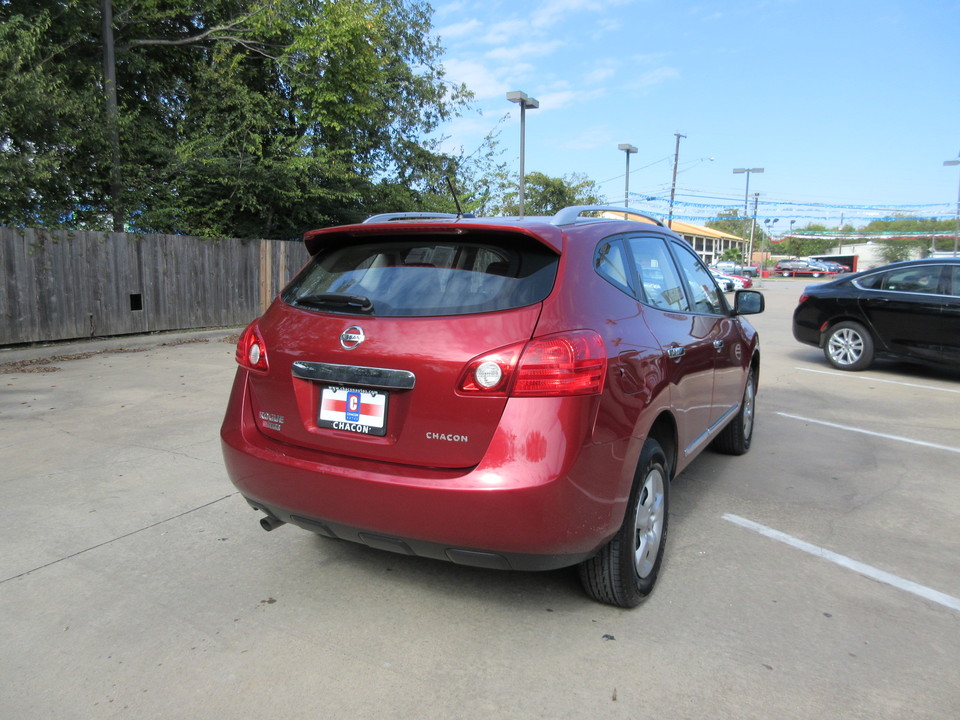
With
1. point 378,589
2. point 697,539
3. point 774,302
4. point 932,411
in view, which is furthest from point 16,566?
point 774,302

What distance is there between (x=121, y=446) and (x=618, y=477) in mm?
4251

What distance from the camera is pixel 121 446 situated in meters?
5.26

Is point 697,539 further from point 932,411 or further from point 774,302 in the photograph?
point 774,302

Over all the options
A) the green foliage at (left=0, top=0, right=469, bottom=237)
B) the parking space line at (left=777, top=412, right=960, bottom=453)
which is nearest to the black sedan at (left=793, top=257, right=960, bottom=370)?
the parking space line at (left=777, top=412, right=960, bottom=453)

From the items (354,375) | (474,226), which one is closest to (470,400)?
(354,375)

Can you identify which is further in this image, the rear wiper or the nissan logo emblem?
the rear wiper

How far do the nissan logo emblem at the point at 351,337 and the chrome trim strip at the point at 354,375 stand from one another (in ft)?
0.28

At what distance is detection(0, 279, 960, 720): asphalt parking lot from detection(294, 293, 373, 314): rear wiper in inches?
50.7

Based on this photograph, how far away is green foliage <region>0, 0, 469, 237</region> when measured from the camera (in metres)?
11.3

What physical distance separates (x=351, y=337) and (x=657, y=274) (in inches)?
69.0

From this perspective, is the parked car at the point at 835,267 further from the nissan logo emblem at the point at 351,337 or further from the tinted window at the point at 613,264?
the nissan logo emblem at the point at 351,337

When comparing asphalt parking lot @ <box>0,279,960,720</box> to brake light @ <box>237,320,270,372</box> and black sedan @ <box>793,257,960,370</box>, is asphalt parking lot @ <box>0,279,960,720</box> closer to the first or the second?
brake light @ <box>237,320,270,372</box>

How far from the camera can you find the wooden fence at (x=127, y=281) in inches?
391

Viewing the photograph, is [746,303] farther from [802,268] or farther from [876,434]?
[802,268]
